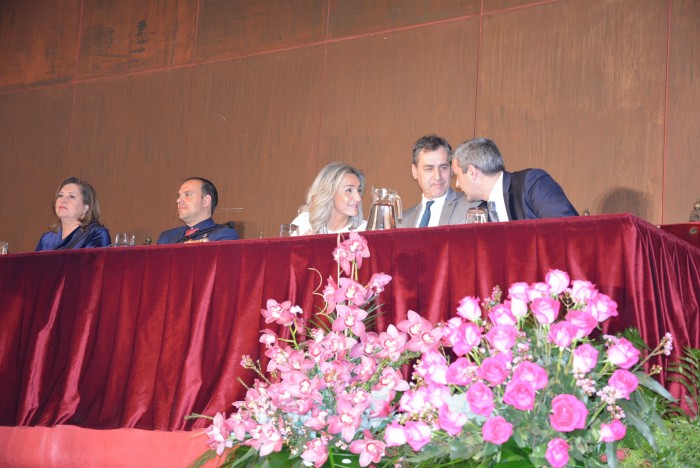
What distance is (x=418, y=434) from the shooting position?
1269mm

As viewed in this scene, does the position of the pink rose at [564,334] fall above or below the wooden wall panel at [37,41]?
below

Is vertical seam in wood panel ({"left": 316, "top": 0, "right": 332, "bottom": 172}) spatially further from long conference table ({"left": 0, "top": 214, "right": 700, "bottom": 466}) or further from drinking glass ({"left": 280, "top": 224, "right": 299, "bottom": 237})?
long conference table ({"left": 0, "top": 214, "right": 700, "bottom": 466})

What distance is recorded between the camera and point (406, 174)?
16.3ft

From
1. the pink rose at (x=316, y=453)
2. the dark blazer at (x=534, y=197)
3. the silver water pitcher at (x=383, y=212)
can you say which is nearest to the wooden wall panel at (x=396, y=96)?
the dark blazer at (x=534, y=197)

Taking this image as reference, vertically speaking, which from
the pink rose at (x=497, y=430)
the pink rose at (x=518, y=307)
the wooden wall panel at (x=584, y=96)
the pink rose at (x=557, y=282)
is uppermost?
the wooden wall panel at (x=584, y=96)

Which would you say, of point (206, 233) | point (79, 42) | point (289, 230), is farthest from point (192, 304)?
point (79, 42)

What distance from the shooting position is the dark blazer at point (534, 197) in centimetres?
301

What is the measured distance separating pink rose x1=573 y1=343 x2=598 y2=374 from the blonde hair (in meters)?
2.56

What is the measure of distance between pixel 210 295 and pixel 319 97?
8.74 ft

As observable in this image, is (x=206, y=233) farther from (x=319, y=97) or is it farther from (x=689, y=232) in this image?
(x=689, y=232)

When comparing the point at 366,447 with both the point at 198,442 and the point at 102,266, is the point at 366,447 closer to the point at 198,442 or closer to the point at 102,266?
the point at 198,442

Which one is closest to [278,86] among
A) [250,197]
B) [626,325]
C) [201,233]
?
[250,197]

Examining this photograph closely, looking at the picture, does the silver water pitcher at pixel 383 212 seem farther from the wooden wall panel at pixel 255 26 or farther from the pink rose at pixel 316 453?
the wooden wall panel at pixel 255 26

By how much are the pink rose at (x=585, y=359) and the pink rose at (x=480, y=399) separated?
0.13 meters
